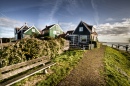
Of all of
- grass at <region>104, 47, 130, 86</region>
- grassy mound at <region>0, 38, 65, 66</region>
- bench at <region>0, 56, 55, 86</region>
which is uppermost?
grassy mound at <region>0, 38, 65, 66</region>

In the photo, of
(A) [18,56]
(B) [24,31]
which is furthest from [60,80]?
(B) [24,31]

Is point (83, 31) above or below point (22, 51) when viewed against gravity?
above

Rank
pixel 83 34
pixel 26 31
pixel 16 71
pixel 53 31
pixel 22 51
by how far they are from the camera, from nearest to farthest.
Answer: pixel 16 71 < pixel 22 51 < pixel 83 34 < pixel 26 31 < pixel 53 31

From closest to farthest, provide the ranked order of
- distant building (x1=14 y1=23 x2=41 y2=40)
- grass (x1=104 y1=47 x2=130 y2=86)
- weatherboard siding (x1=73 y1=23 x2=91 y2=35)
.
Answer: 1. grass (x1=104 y1=47 x2=130 y2=86)
2. weatherboard siding (x1=73 y1=23 x2=91 y2=35)
3. distant building (x1=14 y1=23 x2=41 y2=40)

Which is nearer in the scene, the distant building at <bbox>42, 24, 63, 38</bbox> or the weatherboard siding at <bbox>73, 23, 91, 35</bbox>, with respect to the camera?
the weatherboard siding at <bbox>73, 23, 91, 35</bbox>

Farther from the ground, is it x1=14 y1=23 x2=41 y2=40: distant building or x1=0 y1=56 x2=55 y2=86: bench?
x1=14 y1=23 x2=41 y2=40: distant building

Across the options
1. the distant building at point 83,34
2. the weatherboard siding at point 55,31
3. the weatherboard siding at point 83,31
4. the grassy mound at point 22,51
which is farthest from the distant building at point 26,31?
the grassy mound at point 22,51

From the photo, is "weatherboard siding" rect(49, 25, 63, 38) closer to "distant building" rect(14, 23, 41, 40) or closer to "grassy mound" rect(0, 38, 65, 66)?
"distant building" rect(14, 23, 41, 40)

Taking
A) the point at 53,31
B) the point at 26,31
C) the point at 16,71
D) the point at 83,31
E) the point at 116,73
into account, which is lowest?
the point at 116,73

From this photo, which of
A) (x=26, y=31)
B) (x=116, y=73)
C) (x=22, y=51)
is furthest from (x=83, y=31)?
(x=22, y=51)

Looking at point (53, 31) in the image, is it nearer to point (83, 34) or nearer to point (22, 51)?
point (83, 34)

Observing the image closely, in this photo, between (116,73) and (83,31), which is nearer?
(116,73)

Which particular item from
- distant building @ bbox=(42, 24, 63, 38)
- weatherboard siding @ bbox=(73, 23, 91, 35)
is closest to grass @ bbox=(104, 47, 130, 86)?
weatherboard siding @ bbox=(73, 23, 91, 35)

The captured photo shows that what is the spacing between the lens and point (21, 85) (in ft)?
17.6
